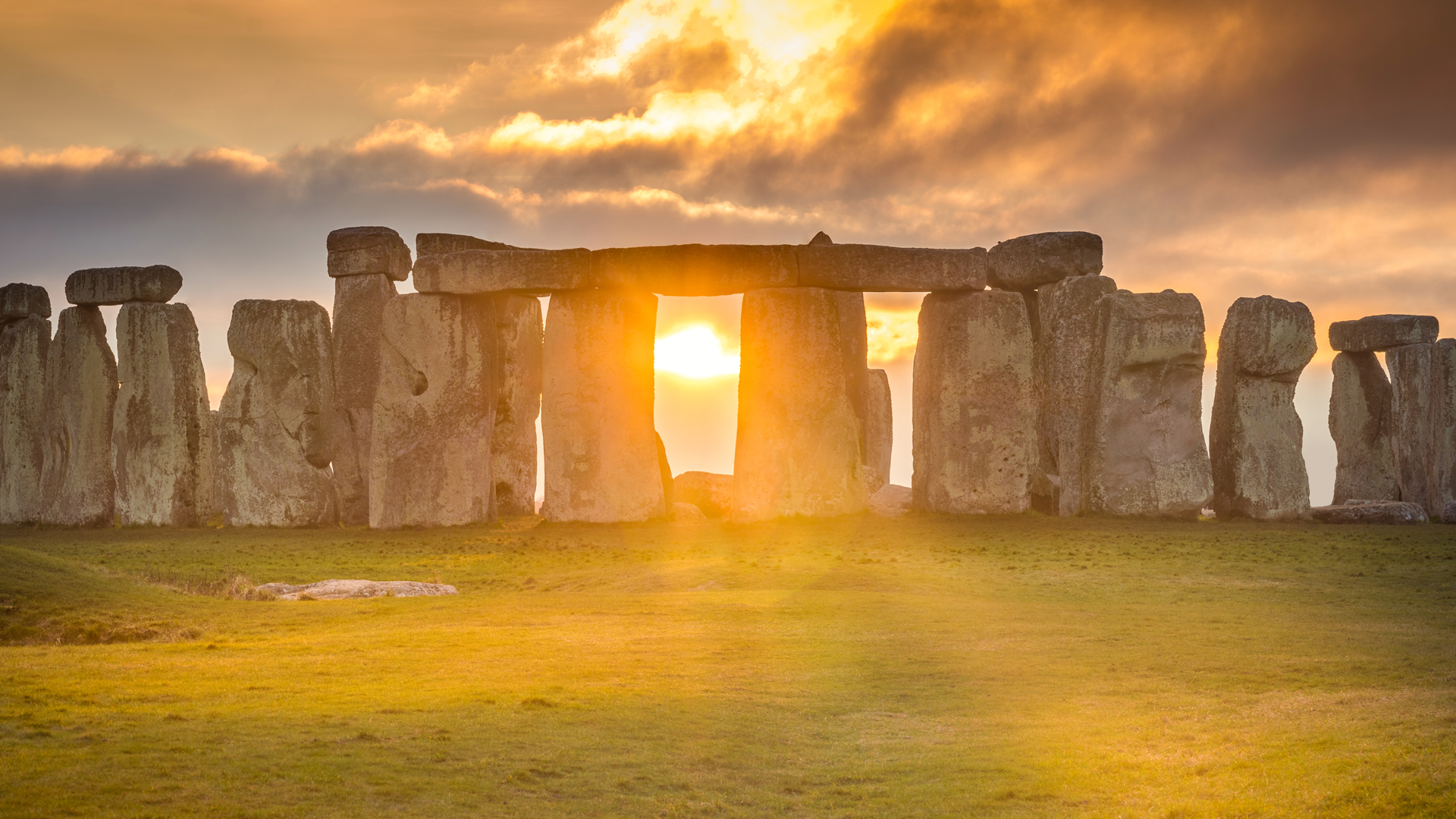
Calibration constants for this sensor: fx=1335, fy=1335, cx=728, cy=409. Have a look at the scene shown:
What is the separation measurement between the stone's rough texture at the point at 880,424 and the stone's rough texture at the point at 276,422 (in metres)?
11.3

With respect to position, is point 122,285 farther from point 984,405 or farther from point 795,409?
point 984,405

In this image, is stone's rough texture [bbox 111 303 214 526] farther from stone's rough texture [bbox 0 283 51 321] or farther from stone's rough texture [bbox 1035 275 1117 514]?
stone's rough texture [bbox 1035 275 1117 514]

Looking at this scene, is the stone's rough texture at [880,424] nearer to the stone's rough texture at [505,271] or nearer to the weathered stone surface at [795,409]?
the weathered stone surface at [795,409]

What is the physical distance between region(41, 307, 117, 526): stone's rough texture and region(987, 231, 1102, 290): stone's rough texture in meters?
15.8

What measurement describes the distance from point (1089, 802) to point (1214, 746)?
1.09 metres

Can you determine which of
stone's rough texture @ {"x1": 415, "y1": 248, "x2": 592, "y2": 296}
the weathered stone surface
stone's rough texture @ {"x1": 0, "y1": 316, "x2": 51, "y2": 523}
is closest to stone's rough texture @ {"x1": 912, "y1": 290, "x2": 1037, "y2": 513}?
the weathered stone surface

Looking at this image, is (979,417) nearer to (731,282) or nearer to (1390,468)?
(731,282)

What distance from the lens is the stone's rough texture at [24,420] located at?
2427 cm

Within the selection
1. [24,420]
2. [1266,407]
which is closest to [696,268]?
[1266,407]

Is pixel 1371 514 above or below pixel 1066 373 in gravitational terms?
below

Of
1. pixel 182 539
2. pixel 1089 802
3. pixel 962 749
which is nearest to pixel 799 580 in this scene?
pixel 962 749

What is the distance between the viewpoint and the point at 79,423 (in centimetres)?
2355

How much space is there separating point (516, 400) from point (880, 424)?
29.2 feet

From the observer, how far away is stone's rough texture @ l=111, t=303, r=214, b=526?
22859 millimetres
